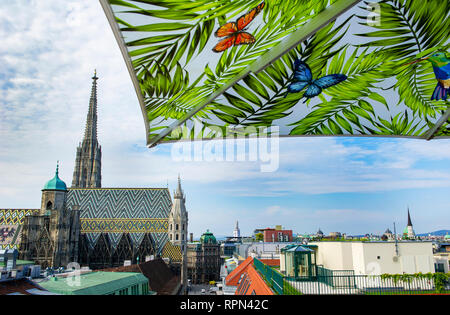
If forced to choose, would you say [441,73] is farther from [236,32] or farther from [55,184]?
[55,184]

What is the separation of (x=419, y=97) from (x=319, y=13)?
116 inches

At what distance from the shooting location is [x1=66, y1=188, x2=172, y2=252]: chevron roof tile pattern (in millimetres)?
48656

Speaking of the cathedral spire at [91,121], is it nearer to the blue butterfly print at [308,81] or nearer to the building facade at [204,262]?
the building facade at [204,262]

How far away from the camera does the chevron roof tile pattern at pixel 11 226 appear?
1699 inches

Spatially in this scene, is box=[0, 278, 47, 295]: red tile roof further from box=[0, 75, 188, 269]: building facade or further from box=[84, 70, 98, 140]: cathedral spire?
box=[84, 70, 98, 140]: cathedral spire

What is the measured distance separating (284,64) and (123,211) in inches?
1974

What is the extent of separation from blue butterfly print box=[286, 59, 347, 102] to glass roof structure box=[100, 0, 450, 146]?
0.02m

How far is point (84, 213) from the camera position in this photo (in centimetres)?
5050

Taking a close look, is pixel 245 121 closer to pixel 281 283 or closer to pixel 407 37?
pixel 407 37

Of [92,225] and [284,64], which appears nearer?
[284,64]

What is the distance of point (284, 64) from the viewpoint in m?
4.62

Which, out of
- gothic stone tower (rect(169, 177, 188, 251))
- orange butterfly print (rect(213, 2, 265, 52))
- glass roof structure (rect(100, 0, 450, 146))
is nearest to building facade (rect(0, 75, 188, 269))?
gothic stone tower (rect(169, 177, 188, 251))

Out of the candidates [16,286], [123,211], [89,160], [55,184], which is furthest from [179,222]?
[16,286]
